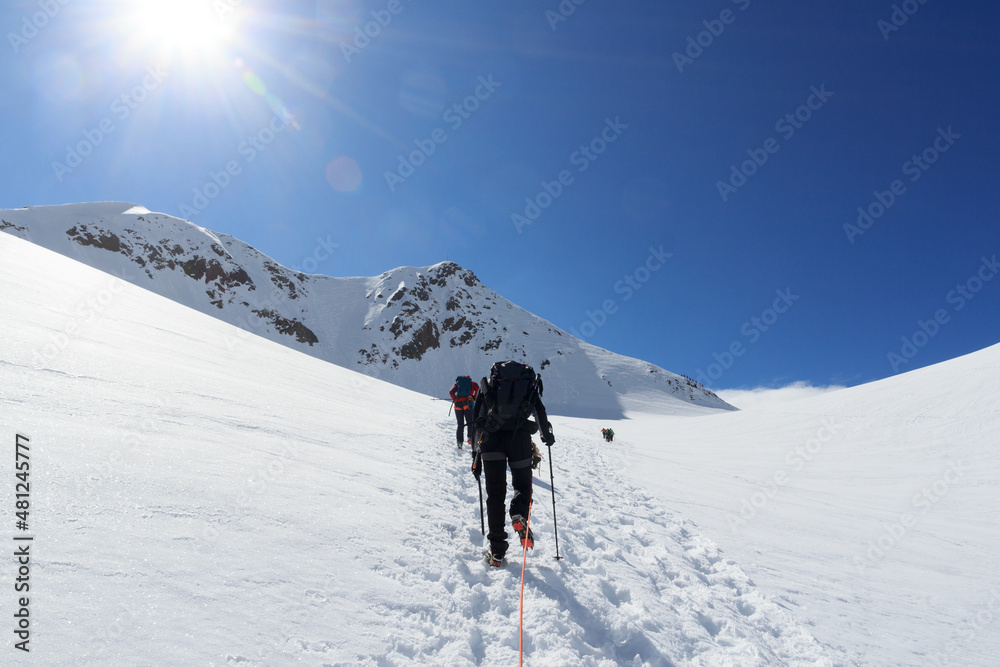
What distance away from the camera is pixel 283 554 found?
3.16m

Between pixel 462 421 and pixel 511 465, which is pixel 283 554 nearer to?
pixel 511 465

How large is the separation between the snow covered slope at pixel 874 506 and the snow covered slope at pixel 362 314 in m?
53.2

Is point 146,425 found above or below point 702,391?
below

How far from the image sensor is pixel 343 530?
3836mm

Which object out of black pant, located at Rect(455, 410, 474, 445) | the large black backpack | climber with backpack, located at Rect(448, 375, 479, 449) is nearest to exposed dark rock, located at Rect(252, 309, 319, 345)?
climber with backpack, located at Rect(448, 375, 479, 449)

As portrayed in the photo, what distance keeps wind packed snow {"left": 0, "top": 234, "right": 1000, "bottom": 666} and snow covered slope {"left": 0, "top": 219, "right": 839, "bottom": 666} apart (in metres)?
0.02

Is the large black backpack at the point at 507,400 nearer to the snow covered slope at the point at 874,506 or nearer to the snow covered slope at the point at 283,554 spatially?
the snow covered slope at the point at 283,554

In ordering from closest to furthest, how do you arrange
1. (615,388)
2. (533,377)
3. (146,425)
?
(146,425) < (533,377) < (615,388)

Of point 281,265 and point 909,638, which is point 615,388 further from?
point 281,265

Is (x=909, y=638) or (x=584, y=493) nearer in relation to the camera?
(x=909, y=638)

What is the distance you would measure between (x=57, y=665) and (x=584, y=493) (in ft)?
23.8

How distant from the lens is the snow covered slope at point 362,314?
279 ft

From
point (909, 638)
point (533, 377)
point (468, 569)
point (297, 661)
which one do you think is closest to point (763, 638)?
point (909, 638)

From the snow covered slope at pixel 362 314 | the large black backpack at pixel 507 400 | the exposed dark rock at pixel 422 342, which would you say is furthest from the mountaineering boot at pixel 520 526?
the exposed dark rock at pixel 422 342
